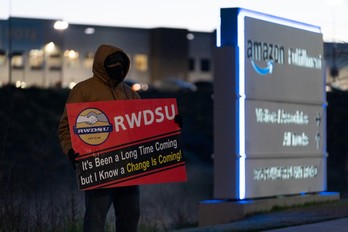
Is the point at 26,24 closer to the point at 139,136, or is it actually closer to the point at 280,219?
the point at 280,219

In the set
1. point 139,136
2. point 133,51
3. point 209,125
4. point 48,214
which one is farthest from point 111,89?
point 133,51

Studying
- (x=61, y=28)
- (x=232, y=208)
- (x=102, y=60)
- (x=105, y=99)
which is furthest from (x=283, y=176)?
(x=61, y=28)

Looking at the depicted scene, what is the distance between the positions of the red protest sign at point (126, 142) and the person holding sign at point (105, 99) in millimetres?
89

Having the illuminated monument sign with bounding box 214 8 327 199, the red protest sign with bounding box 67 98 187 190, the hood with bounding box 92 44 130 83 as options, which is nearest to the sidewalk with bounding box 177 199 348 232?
the illuminated monument sign with bounding box 214 8 327 199

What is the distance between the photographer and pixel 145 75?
70.3 meters

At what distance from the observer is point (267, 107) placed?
52.6 feet

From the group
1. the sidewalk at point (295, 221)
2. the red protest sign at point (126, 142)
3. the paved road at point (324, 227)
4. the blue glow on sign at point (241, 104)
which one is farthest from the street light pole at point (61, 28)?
the red protest sign at point (126, 142)

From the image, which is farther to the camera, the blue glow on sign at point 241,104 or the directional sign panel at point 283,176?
the directional sign panel at point 283,176

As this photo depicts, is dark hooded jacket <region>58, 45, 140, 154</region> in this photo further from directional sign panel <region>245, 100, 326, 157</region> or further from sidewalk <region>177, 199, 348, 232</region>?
directional sign panel <region>245, 100, 326, 157</region>

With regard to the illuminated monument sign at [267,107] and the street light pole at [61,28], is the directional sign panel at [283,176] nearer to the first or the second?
the illuminated monument sign at [267,107]

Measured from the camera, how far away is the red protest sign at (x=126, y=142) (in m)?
8.46

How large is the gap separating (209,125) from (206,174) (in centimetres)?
1049

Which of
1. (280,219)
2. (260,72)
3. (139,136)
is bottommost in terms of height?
(280,219)

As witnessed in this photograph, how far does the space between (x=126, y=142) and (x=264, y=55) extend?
7.57 m
